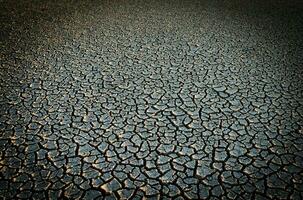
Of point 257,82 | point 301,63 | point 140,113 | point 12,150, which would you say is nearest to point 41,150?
point 12,150

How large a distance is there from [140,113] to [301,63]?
679mm

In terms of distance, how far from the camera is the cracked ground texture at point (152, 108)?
68 centimetres

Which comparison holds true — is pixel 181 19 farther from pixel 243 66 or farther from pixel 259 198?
pixel 259 198

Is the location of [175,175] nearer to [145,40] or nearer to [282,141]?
[282,141]

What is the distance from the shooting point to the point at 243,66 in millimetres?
1198

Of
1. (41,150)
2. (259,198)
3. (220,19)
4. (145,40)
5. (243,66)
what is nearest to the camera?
(259,198)

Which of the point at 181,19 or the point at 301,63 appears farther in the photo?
the point at 181,19

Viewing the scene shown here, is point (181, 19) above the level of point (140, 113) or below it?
above

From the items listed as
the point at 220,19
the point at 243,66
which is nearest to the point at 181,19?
the point at 220,19

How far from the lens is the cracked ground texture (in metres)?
0.68

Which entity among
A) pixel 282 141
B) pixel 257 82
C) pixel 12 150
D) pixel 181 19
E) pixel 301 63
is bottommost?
pixel 12 150

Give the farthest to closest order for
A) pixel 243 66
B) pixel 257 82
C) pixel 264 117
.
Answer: pixel 243 66, pixel 257 82, pixel 264 117

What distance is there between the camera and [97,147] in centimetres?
79

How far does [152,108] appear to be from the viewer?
37.3 inches
